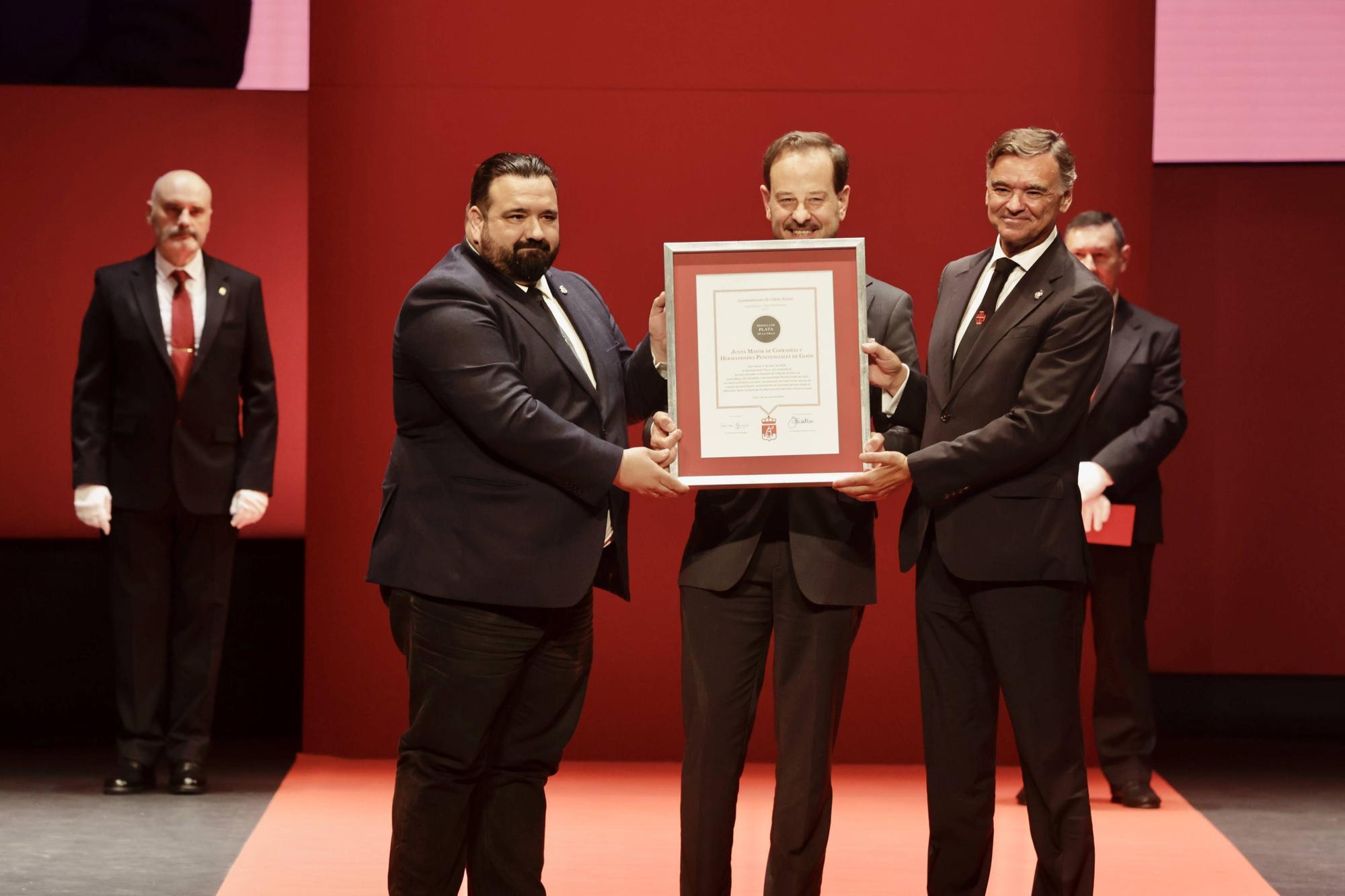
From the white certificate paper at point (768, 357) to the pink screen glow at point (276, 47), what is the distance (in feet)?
11.2

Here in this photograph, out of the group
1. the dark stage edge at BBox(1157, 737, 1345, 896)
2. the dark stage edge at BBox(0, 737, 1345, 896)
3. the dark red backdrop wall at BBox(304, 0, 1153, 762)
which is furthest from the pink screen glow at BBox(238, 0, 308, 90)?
the dark stage edge at BBox(1157, 737, 1345, 896)

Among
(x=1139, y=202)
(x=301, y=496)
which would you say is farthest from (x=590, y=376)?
(x=301, y=496)

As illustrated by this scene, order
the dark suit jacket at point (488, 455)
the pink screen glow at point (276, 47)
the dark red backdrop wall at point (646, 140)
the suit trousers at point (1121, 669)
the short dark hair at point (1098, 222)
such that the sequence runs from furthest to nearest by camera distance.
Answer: the pink screen glow at point (276, 47) < the dark red backdrop wall at point (646, 140) < the suit trousers at point (1121, 669) < the short dark hair at point (1098, 222) < the dark suit jacket at point (488, 455)

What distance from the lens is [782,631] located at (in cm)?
310

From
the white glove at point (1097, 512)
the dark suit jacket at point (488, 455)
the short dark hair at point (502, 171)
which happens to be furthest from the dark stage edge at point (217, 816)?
the short dark hair at point (502, 171)

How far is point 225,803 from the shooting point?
15.2ft

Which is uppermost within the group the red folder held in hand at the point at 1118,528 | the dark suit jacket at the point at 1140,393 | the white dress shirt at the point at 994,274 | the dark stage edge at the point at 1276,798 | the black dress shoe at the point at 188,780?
the white dress shirt at the point at 994,274

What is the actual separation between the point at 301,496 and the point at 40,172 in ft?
4.96

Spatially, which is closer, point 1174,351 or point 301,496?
point 1174,351

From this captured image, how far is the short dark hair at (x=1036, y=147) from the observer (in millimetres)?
3072

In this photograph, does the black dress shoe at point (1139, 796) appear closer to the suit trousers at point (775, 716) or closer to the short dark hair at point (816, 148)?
the suit trousers at point (775, 716)

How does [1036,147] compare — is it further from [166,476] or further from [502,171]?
[166,476]

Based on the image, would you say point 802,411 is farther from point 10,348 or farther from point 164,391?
point 10,348

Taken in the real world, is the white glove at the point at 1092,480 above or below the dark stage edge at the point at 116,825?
above
